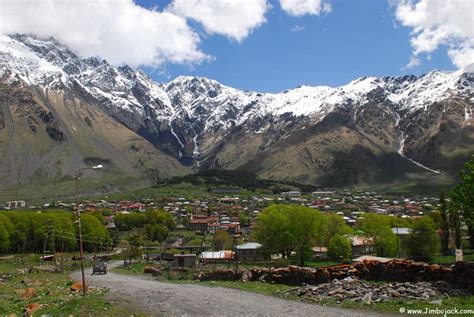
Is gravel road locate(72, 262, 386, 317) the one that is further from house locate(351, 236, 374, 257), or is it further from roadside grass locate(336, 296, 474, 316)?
house locate(351, 236, 374, 257)

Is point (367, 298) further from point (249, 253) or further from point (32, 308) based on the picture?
point (249, 253)

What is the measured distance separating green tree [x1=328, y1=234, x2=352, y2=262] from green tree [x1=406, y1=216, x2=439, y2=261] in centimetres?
943

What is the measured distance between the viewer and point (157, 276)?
56.8 m

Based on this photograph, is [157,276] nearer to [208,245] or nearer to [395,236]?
[395,236]

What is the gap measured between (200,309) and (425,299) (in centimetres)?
1204

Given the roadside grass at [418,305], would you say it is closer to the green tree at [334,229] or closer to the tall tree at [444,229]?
the tall tree at [444,229]

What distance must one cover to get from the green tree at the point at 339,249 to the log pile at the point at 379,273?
3777 cm

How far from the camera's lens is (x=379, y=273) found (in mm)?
31969

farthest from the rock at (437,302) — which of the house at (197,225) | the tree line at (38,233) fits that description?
the house at (197,225)

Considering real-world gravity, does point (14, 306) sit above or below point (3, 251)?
above

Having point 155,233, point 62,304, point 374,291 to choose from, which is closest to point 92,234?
point 155,233

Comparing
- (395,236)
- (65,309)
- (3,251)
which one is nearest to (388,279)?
(65,309)

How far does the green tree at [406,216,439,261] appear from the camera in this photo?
243 feet

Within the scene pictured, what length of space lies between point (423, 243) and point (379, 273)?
4708cm
